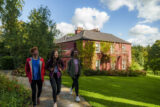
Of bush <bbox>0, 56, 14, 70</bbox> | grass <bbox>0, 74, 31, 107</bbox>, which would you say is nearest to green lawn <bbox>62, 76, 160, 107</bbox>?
grass <bbox>0, 74, 31, 107</bbox>

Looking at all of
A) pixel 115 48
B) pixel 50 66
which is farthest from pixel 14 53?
pixel 115 48

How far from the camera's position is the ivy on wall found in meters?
21.0

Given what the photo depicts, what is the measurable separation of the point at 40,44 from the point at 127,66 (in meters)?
19.4

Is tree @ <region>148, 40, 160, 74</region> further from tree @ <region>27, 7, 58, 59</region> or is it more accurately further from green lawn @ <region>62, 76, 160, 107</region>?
tree @ <region>27, 7, 58, 59</region>

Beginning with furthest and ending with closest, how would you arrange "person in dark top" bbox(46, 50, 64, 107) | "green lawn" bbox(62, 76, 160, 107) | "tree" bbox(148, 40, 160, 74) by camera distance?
"tree" bbox(148, 40, 160, 74) → "green lawn" bbox(62, 76, 160, 107) → "person in dark top" bbox(46, 50, 64, 107)

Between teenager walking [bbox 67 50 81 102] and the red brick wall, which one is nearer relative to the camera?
teenager walking [bbox 67 50 81 102]

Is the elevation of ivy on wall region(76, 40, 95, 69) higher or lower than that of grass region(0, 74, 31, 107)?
higher

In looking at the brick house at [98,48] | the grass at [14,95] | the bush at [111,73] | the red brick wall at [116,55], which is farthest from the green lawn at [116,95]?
the red brick wall at [116,55]

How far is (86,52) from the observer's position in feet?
69.3

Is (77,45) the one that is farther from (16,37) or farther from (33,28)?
(16,37)

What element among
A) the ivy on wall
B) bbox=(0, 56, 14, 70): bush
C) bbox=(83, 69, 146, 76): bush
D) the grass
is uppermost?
the ivy on wall

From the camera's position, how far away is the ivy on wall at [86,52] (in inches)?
825

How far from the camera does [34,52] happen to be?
13.4ft

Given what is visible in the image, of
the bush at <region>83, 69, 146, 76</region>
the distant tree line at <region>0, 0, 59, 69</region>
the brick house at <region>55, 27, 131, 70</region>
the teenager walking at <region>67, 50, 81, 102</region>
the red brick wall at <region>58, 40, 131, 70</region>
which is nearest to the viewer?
the teenager walking at <region>67, 50, 81, 102</region>
